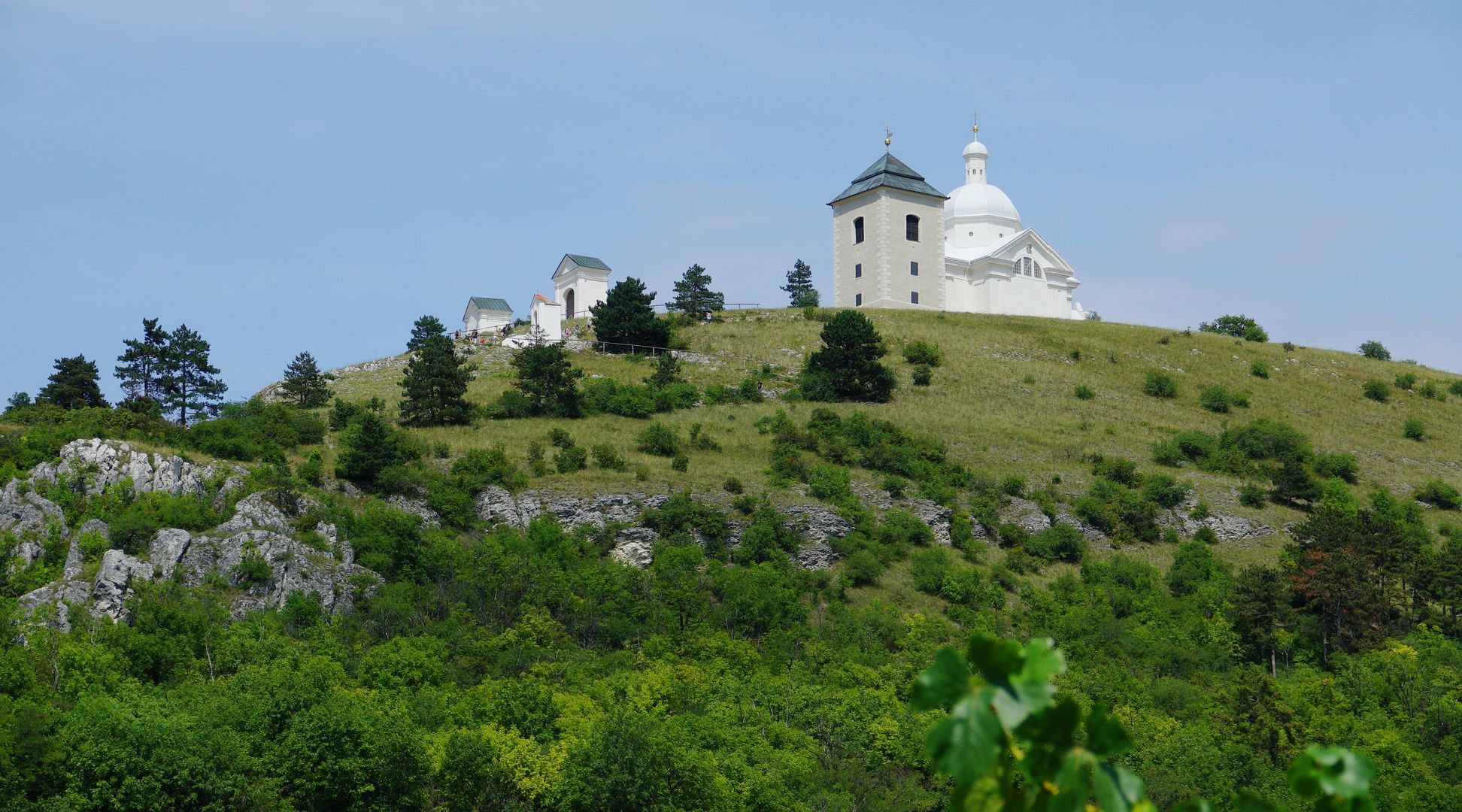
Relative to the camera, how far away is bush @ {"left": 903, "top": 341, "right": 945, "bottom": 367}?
74750mm

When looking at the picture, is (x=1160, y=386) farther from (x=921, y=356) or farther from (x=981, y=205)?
(x=981, y=205)

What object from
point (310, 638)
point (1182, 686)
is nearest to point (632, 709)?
point (310, 638)

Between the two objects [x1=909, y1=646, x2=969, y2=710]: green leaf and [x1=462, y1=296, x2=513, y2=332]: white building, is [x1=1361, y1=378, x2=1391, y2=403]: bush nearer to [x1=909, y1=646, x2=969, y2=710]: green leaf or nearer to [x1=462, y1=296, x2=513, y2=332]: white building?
[x1=462, y1=296, x2=513, y2=332]: white building

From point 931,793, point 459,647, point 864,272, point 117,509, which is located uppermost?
point 864,272

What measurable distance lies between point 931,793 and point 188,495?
25.8m

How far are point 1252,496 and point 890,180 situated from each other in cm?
3619

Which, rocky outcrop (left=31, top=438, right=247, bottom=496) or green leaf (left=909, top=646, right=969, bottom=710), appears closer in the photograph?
green leaf (left=909, top=646, right=969, bottom=710)

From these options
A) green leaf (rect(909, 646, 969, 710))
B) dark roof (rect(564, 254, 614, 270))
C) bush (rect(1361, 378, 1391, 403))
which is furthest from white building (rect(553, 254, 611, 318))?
green leaf (rect(909, 646, 969, 710))

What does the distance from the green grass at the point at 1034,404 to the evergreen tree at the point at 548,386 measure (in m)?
0.96

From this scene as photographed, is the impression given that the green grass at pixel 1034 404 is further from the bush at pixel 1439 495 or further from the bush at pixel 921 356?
the bush at pixel 1439 495

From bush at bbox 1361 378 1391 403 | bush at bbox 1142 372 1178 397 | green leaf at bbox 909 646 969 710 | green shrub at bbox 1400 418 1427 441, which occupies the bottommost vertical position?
green shrub at bbox 1400 418 1427 441

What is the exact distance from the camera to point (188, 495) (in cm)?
4691

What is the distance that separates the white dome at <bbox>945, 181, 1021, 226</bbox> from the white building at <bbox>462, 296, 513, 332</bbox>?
30.1m

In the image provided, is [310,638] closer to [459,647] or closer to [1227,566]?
[459,647]
